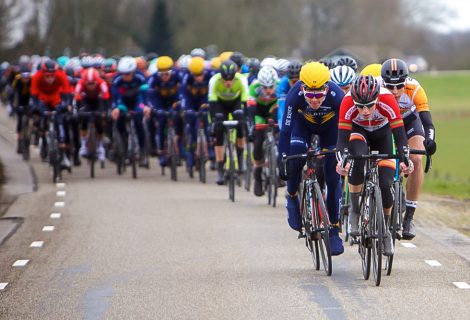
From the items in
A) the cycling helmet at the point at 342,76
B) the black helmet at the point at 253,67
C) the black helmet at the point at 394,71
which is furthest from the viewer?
the black helmet at the point at 253,67

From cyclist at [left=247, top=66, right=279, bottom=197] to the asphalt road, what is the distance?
20.5 inches

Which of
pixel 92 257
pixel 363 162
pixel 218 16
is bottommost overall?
pixel 92 257

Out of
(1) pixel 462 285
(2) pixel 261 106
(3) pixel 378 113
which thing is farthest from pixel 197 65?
(1) pixel 462 285

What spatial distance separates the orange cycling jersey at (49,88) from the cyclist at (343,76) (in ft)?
33.0

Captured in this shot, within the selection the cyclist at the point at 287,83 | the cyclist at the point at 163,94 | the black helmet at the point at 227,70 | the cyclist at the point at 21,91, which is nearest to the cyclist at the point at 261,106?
the black helmet at the point at 227,70

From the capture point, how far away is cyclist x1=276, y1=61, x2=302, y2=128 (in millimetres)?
16109

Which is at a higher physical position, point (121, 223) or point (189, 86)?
Answer: point (189, 86)

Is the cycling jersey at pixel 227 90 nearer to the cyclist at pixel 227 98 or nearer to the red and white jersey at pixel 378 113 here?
the cyclist at pixel 227 98

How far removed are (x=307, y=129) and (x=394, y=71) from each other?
3.09ft

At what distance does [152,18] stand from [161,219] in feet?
243

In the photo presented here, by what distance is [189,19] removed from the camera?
8506 cm

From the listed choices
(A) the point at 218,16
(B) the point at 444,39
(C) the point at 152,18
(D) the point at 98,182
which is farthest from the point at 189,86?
(B) the point at 444,39

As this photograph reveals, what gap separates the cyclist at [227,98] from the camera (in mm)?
18938

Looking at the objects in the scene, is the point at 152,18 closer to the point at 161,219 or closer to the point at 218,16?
the point at 218,16
